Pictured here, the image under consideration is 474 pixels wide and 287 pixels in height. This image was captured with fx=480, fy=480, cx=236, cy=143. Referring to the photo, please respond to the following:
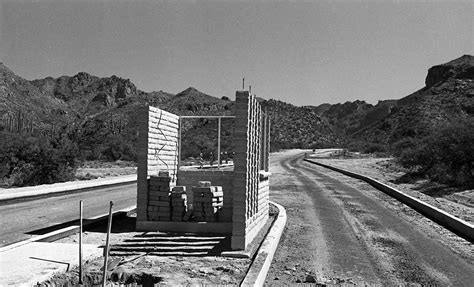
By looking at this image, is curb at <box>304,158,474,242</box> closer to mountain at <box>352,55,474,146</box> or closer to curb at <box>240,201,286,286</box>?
curb at <box>240,201,286,286</box>

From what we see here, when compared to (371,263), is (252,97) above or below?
above

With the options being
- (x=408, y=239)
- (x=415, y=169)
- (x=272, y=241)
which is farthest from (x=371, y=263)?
(x=415, y=169)

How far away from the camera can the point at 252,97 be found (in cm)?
959

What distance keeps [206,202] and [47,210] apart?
245 inches

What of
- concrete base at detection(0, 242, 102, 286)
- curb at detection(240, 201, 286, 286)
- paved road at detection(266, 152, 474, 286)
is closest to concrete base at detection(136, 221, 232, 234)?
curb at detection(240, 201, 286, 286)

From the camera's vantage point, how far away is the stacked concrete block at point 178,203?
34.6 feet

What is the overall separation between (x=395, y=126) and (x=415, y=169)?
5749 centimetres

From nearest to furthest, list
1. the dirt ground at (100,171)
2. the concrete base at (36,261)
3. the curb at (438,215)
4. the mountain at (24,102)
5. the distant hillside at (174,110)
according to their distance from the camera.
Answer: the concrete base at (36,261), the curb at (438,215), the dirt ground at (100,171), the distant hillside at (174,110), the mountain at (24,102)

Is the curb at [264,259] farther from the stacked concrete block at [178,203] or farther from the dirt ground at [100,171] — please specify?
the dirt ground at [100,171]

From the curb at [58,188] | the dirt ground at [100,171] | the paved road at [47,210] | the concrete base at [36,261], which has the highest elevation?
the dirt ground at [100,171]

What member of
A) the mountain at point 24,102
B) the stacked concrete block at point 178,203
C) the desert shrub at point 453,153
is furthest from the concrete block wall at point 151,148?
the mountain at point 24,102

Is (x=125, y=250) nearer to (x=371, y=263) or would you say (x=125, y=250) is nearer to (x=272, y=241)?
(x=272, y=241)

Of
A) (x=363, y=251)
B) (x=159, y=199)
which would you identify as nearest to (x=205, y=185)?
(x=159, y=199)

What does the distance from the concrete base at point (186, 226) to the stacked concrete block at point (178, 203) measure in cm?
14
